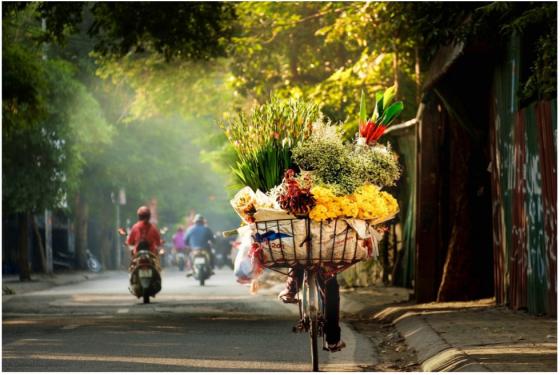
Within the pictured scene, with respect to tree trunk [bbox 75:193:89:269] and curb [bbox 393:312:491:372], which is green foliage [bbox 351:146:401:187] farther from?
tree trunk [bbox 75:193:89:269]

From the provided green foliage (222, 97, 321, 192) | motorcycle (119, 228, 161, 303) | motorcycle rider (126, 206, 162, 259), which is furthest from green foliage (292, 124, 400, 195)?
motorcycle (119, 228, 161, 303)

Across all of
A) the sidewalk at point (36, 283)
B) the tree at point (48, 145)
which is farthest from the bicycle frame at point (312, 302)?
the tree at point (48, 145)

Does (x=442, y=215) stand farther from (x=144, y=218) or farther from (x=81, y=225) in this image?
(x=81, y=225)

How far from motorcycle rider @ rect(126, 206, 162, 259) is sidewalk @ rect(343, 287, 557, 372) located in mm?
4802

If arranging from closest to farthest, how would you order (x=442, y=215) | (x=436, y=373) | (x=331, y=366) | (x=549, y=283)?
(x=436, y=373)
(x=331, y=366)
(x=549, y=283)
(x=442, y=215)

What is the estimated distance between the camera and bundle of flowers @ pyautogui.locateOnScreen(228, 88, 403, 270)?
870cm

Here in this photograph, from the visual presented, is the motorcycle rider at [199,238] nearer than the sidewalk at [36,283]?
No

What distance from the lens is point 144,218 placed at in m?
22.0

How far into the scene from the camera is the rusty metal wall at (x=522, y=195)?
13.8m

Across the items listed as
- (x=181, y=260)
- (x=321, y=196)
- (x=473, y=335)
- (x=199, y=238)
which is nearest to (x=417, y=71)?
(x=473, y=335)

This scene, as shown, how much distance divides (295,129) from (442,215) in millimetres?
10034

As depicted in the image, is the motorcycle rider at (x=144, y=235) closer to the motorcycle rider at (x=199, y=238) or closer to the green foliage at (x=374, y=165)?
the motorcycle rider at (x=199, y=238)

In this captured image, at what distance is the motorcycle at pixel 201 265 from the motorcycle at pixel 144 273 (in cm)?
880

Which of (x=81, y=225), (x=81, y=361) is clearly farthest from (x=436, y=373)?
(x=81, y=225)
